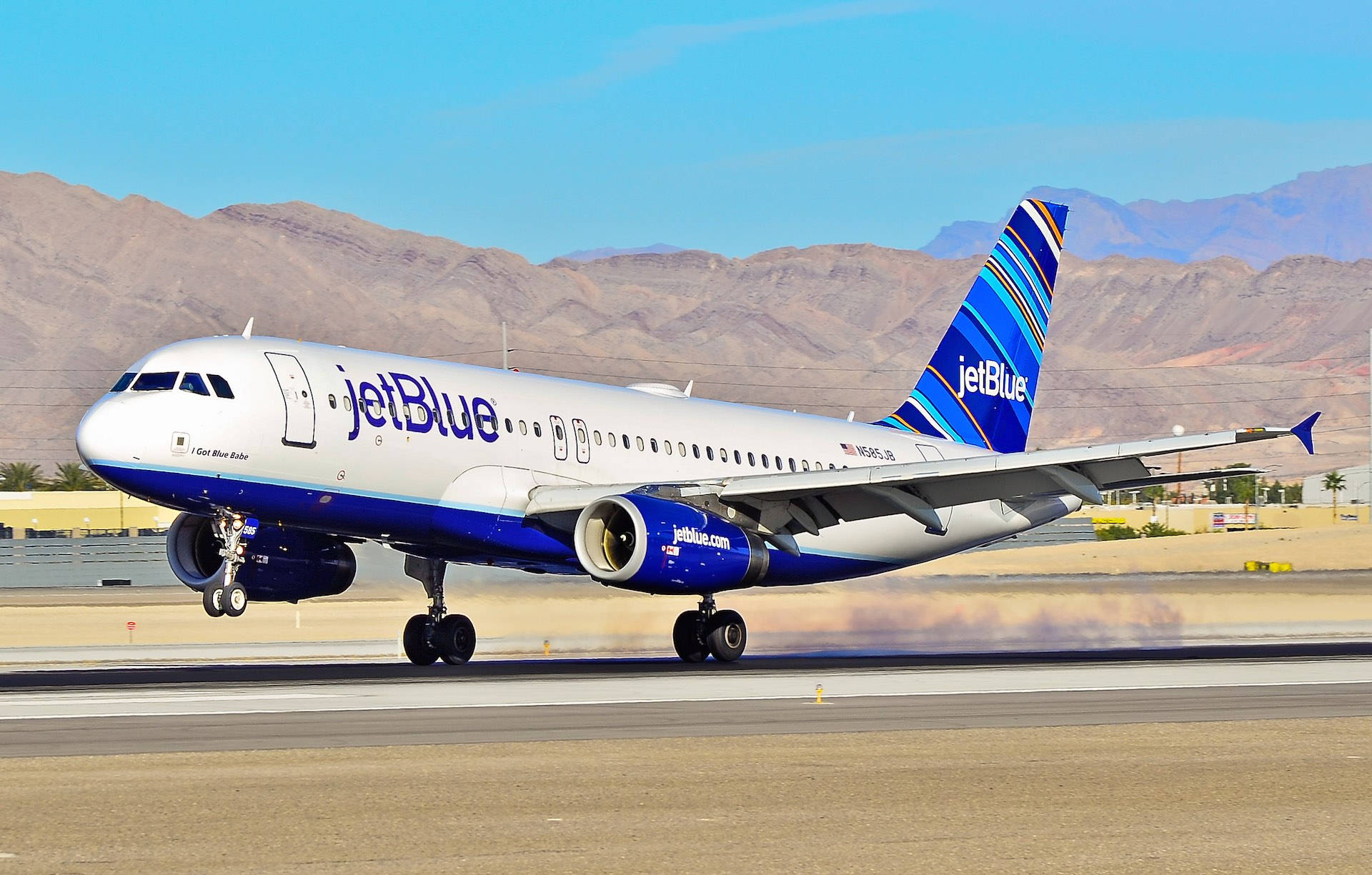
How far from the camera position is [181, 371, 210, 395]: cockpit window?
92.2 feet

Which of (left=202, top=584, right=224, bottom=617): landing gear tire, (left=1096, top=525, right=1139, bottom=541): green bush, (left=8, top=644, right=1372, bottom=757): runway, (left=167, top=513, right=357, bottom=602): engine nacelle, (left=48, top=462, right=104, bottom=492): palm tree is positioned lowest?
(left=8, top=644, right=1372, bottom=757): runway

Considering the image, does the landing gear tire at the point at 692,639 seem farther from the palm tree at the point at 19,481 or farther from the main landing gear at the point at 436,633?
the palm tree at the point at 19,481

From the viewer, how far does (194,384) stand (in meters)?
28.2

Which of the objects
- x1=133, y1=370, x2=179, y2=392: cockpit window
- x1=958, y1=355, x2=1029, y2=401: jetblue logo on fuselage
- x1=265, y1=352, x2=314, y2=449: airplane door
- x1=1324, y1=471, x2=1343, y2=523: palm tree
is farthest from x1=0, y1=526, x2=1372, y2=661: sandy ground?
x1=1324, y1=471, x2=1343, y2=523: palm tree

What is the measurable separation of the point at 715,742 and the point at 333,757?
3902 mm

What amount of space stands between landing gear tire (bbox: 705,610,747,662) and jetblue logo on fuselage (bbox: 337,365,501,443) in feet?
18.3

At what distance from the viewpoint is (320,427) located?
28.9m

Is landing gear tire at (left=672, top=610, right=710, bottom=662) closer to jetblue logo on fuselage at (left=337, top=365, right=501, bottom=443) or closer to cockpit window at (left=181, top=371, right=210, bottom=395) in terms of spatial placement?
jetblue logo on fuselage at (left=337, top=365, right=501, bottom=443)

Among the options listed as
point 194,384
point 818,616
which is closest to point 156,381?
point 194,384

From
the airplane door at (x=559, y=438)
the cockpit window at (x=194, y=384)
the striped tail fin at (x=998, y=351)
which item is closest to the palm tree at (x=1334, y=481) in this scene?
the striped tail fin at (x=998, y=351)

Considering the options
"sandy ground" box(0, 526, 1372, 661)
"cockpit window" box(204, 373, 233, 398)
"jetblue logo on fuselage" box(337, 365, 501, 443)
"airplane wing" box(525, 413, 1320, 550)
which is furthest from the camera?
"sandy ground" box(0, 526, 1372, 661)

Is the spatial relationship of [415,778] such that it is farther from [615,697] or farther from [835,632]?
[835,632]

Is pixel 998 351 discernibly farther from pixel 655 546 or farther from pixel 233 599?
pixel 233 599

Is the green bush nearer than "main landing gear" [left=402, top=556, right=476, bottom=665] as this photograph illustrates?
No
